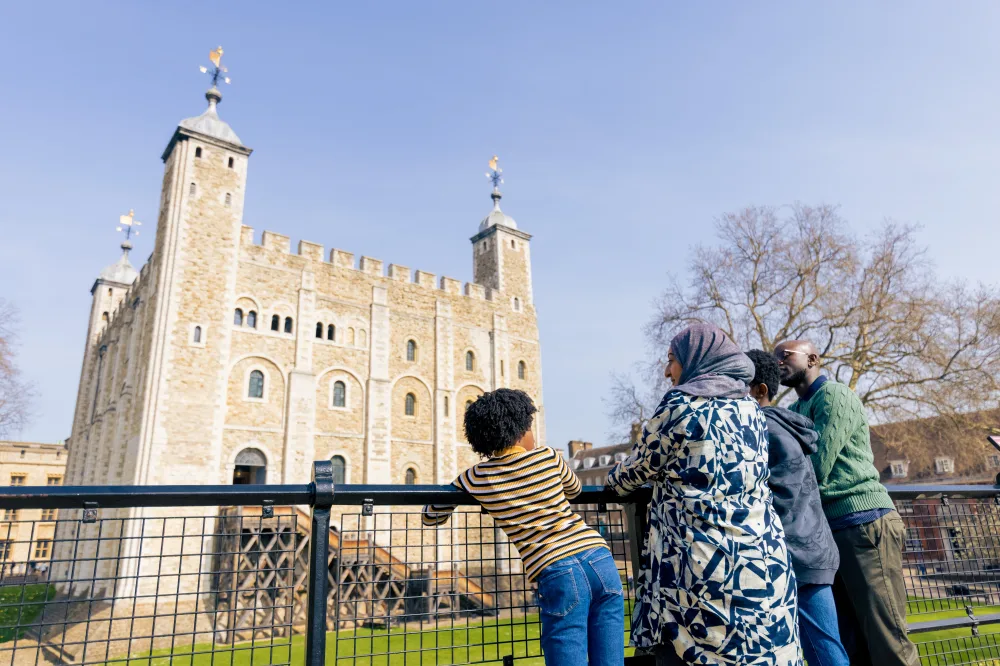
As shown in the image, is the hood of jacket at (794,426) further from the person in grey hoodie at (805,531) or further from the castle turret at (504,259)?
the castle turret at (504,259)

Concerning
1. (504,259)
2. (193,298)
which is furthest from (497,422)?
(504,259)

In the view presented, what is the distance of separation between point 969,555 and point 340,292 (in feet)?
81.9

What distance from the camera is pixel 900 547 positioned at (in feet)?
11.1

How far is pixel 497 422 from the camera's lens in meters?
2.69

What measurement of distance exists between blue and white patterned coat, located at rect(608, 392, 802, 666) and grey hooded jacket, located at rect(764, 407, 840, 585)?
0.39 meters

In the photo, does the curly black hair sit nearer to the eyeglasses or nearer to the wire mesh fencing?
the wire mesh fencing

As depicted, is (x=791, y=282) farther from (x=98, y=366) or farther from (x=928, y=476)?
(x=98, y=366)

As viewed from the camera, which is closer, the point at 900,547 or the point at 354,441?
the point at 900,547

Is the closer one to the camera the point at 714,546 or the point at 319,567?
the point at 714,546

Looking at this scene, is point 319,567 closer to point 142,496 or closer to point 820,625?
point 142,496

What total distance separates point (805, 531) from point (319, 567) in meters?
2.11

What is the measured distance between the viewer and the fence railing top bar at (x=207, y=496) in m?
2.20

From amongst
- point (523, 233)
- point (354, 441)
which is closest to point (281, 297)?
point (354, 441)

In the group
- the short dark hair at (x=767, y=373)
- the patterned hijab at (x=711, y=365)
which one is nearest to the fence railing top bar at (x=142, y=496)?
the patterned hijab at (x=711, y=365)
